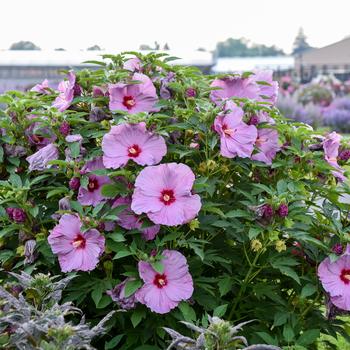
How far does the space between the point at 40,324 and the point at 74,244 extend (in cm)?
52

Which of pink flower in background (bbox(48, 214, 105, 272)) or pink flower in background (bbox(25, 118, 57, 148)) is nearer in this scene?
pink flower in background (bbox(48, 214, 105, 272))

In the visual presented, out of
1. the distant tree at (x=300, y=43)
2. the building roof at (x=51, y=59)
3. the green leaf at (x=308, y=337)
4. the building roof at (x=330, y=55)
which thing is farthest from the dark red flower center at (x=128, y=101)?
the distant tree at (x=300, y=43)

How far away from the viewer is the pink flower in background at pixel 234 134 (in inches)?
80.6

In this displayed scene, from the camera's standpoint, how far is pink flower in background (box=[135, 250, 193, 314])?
77.1 inches

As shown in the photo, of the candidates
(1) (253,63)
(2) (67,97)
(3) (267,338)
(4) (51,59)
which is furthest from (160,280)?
(1) (253,63)

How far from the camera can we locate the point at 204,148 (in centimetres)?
217

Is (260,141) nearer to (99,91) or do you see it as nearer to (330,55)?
(99,91)

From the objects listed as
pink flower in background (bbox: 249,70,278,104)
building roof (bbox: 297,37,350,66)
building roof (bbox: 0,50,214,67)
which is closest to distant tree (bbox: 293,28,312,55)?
building roof (bbox: 297,37,350,66)

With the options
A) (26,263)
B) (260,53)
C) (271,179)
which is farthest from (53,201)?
(260,53)

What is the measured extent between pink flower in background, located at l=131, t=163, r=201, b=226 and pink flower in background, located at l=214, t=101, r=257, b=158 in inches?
5.8

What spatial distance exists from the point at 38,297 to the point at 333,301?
87cm

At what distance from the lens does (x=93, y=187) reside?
83.4 inches

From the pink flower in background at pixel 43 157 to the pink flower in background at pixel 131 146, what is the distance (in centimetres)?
20

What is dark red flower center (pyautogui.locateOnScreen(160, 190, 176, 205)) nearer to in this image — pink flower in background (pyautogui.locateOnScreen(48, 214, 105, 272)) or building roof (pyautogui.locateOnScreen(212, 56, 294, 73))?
pink flower in background (pyautogui.locateOnScreen(48, 214, 105, 272))
